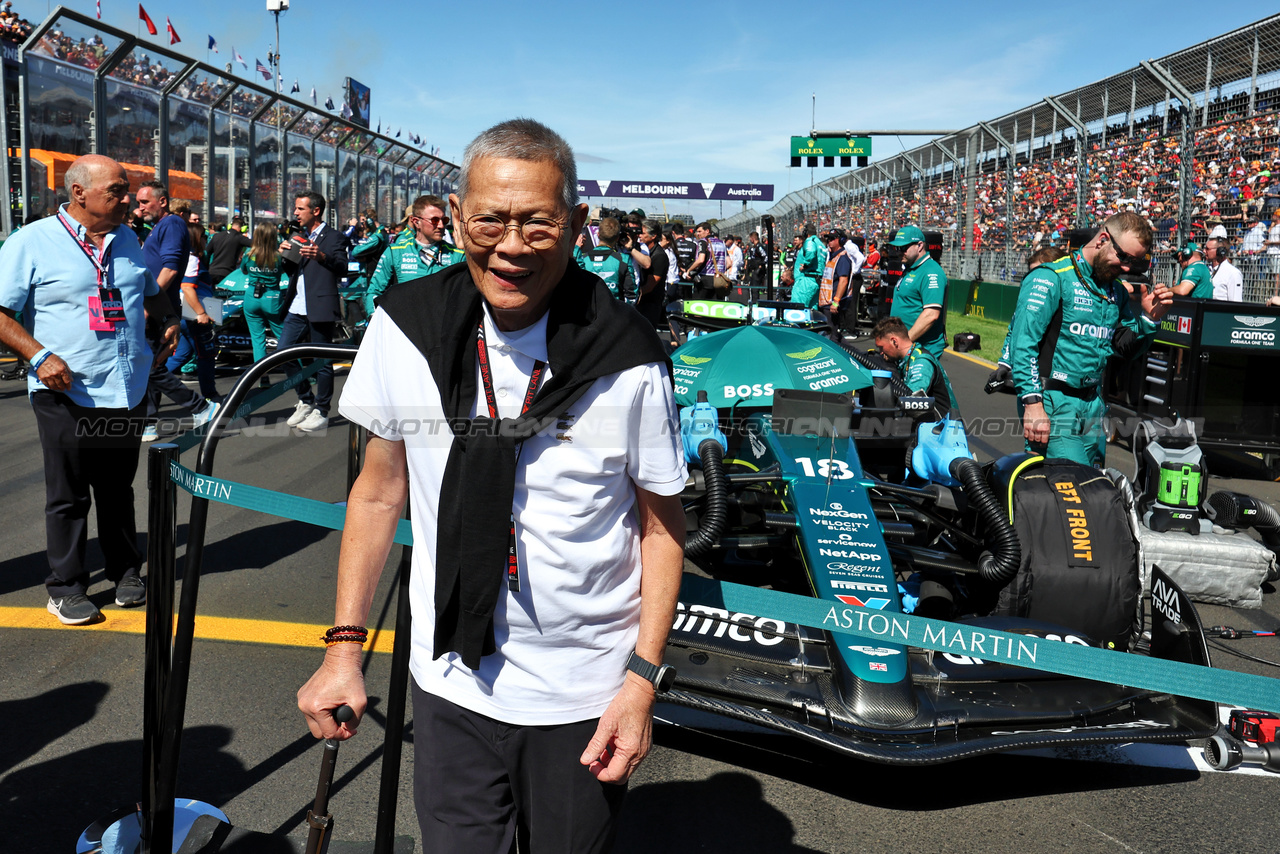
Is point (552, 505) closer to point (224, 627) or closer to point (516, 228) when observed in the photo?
point (516, 228)

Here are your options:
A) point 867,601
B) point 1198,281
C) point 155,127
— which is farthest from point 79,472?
point 155,127

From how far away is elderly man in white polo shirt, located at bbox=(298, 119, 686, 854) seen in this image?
5.28ft

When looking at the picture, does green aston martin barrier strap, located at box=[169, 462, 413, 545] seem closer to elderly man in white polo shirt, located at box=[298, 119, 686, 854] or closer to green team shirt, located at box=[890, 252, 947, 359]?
elderly man in white polo shirt, located at box=[298, 119, 686, 854]

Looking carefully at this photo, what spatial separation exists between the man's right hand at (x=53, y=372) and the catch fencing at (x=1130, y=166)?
12743 millimetres

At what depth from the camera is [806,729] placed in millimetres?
2787

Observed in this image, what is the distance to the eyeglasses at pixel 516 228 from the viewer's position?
1602 mm

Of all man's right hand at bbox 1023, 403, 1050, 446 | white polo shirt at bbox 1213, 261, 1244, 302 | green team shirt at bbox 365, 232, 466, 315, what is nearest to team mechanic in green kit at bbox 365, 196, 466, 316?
green team shirt at bbox 365, 232, 466, 315

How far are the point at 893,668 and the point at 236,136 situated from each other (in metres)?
17.3

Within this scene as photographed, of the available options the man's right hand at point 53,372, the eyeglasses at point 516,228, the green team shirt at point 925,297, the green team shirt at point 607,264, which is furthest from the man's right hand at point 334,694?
the green team shirt at point 607,264

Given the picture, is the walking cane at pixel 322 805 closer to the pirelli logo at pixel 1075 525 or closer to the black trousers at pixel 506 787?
the black trousers at pixel 506 787

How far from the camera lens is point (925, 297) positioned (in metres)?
7.93

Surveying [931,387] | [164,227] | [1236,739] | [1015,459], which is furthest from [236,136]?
[1236,739]

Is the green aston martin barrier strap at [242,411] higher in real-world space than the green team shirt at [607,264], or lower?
lower

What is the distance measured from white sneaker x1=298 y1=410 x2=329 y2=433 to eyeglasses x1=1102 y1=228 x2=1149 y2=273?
6514 millimetres
